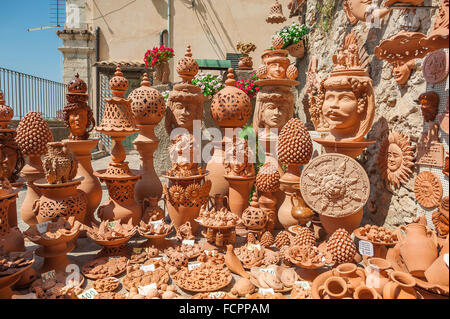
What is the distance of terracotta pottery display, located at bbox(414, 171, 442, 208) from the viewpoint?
2.16m

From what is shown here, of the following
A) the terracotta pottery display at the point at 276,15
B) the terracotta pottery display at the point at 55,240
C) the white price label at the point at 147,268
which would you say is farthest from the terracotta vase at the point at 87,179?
the terracotta pottery display at the point at 276,15

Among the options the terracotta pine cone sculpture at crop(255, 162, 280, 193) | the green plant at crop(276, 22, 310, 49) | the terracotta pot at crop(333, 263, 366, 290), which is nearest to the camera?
the terracotta pot at crop(333, 263, 366, 290)

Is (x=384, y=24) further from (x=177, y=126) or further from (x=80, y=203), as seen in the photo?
(x=80, y=203)

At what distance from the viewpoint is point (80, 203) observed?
278 cm

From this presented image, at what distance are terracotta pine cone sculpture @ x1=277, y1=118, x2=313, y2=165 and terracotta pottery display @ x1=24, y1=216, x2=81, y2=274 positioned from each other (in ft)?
6.75

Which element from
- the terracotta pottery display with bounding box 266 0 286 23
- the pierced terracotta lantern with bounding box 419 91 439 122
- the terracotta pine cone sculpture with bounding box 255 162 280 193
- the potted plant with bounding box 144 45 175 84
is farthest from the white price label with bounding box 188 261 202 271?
the terracotta pottery display with bounding box 266 0 286 23

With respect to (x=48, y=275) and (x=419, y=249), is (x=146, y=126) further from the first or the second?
(x=419, y=249)

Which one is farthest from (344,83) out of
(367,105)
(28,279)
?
(28,279)

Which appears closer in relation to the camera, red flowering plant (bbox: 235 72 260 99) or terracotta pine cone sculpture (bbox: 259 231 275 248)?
terracotta pine cone sculpture (bbox: 259 231 275 248)

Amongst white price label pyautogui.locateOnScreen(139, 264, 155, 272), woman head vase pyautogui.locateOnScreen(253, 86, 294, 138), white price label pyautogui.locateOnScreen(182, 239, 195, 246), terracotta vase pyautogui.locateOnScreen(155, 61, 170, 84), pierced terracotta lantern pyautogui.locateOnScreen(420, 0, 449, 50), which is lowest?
white price label pyautogui.locateOnScreen(139, 264, 155, 272)

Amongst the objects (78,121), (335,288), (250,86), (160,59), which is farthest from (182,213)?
(160,59)

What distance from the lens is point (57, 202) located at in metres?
2.65

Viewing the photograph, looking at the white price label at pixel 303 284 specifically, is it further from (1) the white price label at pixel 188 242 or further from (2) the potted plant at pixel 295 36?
(2) the potted plant at pixel 295 36

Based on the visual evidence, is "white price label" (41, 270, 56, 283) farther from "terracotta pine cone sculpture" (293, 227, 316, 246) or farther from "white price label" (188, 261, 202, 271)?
"terracotta pine cone sculpture" (293, 227, 316, 246)
